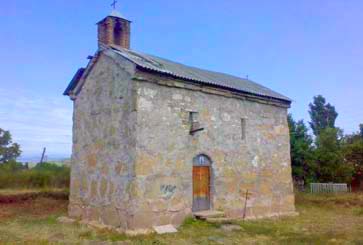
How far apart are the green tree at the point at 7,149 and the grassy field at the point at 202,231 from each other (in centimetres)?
2356

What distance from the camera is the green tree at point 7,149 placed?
38.7m

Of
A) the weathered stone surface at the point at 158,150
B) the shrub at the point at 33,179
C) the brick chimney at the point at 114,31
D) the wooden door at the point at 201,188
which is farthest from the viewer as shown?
the shrub at the point at 33,179

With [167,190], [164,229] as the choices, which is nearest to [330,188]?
[167,190]

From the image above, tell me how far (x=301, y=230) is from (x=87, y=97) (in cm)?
967

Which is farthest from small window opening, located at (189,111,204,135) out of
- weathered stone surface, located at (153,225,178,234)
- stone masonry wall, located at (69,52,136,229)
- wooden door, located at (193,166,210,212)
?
weathered stone surface, located at (153,225,178,234)

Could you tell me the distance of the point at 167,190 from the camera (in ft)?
40.1

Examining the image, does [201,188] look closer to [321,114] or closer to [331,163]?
[331,163]

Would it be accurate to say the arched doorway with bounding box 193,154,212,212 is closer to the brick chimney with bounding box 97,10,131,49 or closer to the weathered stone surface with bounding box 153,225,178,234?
the weathered stone surface with bounding box 153,225,178,234

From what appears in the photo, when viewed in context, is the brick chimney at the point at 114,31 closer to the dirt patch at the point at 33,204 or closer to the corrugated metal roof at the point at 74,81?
the corrugated metal roof at the point at 74,81

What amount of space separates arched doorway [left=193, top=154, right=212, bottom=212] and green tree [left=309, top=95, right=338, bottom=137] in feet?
124

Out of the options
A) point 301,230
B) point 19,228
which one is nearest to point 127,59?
point 19,228

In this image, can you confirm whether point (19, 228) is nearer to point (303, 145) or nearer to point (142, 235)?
point (142, 235)

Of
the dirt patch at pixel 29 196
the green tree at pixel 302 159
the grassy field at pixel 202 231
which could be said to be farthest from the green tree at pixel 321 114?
the dirt patch at pixel 29 196

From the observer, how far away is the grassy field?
34.3 feet
